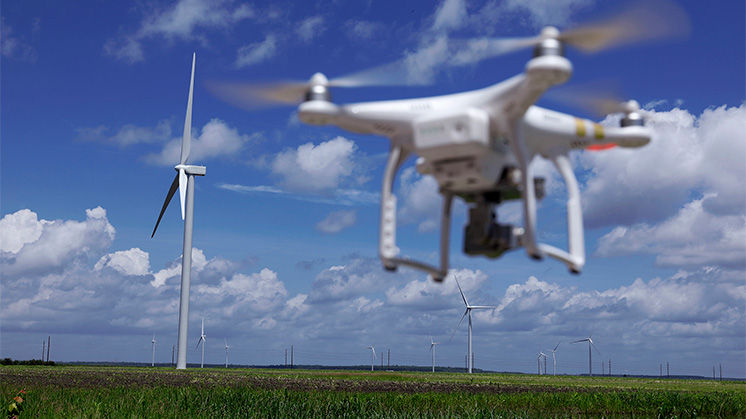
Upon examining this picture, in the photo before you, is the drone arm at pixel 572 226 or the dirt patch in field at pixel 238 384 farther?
the dirt patch in field at pixel 238 384

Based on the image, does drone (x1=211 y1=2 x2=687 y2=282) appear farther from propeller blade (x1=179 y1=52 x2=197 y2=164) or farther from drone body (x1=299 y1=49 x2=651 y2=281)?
propeller blade (x1=179 y1=52 x2=197 y2=164)

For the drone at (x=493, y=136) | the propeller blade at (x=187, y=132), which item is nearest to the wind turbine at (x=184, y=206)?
the propeller blade at (x=187, y=132)

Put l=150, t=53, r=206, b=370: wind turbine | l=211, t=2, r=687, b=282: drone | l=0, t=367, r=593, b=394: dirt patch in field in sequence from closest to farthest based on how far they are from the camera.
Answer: l=211, t=2, r=687, b=282: drone
l=0, t=367, r=593, b=394: dirt patch in field
l=150, t=53, r=206, b=370: wind turbine

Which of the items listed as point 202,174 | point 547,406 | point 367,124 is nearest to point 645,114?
point 367,124

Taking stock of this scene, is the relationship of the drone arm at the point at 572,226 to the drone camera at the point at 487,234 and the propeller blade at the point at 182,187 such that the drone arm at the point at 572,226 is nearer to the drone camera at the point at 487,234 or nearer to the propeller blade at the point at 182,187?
the drone camera at the point at 487,234

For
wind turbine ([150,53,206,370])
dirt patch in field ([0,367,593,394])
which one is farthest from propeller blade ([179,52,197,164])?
dirt patch in field ([0,367,593,394])

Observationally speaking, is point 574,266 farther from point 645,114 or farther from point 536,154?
point 645,114

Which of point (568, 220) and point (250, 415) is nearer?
point (568, 220)

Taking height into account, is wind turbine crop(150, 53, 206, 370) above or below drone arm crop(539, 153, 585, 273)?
above
